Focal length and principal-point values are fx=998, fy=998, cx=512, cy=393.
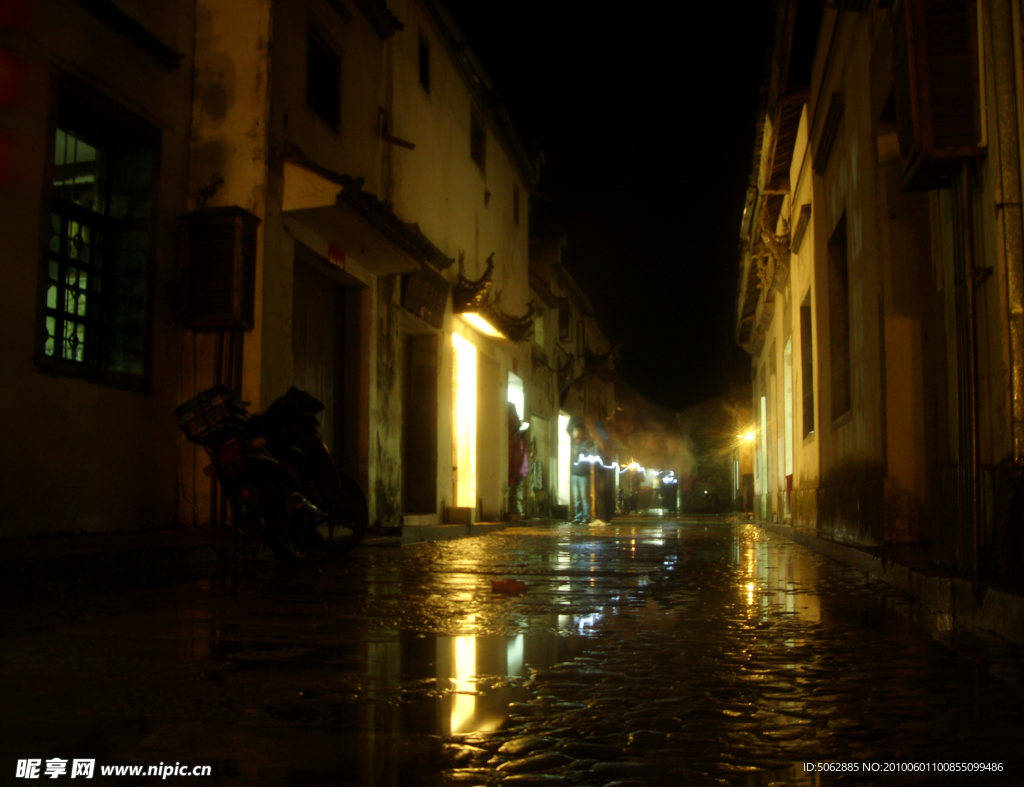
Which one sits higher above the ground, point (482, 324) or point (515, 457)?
point (482, 324)

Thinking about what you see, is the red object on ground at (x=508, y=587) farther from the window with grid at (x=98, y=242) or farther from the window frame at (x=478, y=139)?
the window frame at (x=478, y=139)

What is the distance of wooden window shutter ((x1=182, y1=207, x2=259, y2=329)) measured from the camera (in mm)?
9531

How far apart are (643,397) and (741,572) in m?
52.0

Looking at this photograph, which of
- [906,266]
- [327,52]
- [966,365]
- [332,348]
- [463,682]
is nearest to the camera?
[463,682]

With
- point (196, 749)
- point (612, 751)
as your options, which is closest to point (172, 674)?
point (196, 749)

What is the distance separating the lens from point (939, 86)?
16.6 ft

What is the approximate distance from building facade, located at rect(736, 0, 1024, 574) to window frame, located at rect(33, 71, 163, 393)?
619cm

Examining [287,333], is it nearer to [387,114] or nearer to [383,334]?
[383,334]

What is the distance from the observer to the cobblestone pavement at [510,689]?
220 cm

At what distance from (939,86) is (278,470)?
538cm

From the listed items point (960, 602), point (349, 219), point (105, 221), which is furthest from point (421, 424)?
point (960, 602)

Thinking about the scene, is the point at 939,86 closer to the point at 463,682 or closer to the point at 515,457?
the point at 463,682

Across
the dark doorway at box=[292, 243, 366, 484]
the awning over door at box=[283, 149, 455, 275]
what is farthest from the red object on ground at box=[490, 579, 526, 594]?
the dark doorway at box=[292, 243, 366, 484]

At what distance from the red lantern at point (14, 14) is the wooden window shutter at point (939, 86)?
621 cm
